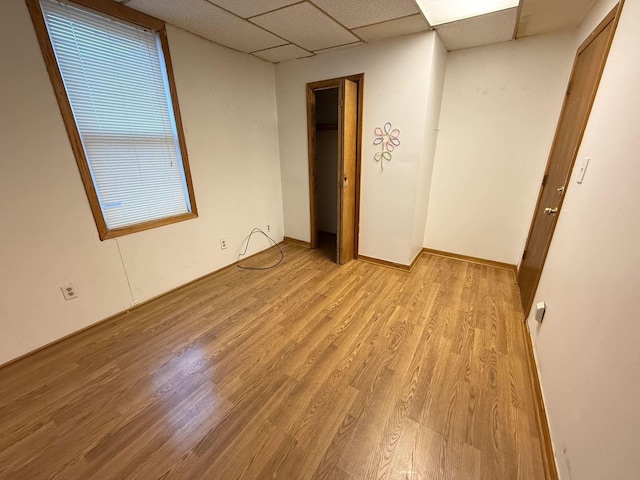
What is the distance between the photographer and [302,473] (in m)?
1.15

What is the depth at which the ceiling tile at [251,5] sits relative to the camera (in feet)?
6.03

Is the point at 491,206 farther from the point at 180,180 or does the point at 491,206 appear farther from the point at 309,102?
the point at 180,180

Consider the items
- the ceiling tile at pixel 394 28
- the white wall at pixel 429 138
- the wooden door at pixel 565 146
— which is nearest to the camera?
the wooden door at pixel 565 146

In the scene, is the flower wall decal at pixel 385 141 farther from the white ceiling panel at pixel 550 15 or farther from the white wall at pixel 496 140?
the white ceiling panel at pixel 550 15

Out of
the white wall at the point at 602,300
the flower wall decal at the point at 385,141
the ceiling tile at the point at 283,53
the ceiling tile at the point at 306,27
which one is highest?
the ceiling tile at the point at 283,53

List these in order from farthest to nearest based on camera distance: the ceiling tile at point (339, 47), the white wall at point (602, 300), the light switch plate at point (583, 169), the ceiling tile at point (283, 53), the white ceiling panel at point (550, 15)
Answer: the ceiling tile at point (283, 53), the ceiling tile at point (339, 47), the white ceiling panel at point (550, 15), the light switch plate at point (583, 169), the white wall at point (602, 300)

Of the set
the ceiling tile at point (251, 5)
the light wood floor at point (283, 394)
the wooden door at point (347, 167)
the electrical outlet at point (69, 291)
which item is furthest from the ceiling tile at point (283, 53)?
the electrical outlet at point (69, 291)

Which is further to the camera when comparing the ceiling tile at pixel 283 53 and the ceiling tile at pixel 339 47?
the ceiling tile at pixel 283 53

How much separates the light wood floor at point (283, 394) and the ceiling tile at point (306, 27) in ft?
7.74

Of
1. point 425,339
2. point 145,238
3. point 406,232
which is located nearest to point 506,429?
point 425,339

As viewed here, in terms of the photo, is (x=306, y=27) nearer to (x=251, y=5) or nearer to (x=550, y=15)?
(x=251, y=5)

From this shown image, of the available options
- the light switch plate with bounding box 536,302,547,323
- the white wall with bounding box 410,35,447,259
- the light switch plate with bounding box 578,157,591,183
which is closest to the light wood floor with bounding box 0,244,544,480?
the light switch plate with bounding box 536,302,547,323

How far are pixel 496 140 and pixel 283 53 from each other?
249 centimetres

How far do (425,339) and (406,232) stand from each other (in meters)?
1.26
